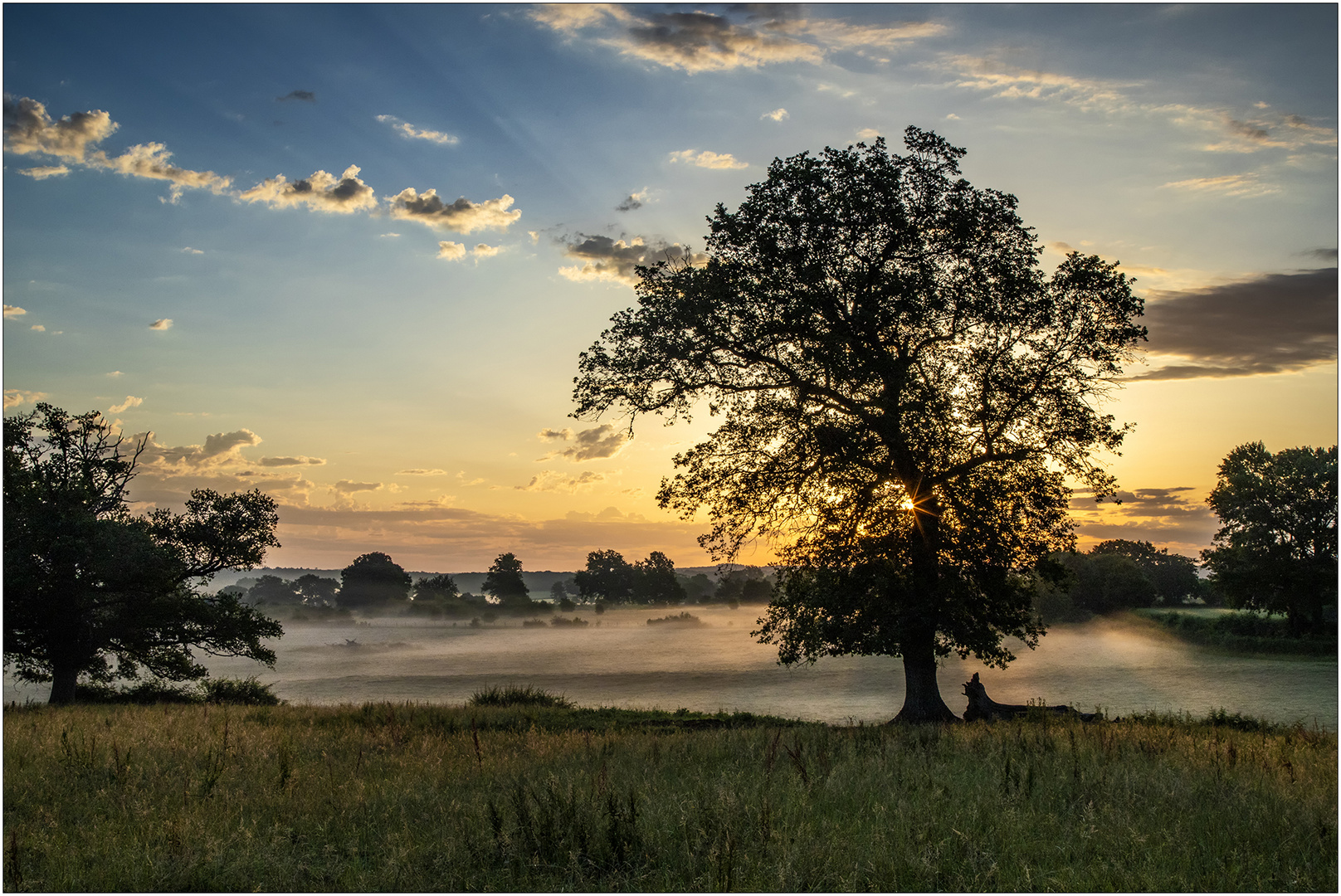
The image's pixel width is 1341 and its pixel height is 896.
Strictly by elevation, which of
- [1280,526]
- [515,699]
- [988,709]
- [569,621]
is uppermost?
[1280,526]

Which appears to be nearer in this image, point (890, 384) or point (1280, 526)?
point (890, 384)

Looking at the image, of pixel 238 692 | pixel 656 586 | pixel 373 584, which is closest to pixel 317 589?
pixel 373 584

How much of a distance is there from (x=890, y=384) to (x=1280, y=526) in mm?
49874

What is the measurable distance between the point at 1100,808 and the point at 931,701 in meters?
13.5

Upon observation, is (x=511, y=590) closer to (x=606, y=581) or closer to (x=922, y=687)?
(x=606, y=581)

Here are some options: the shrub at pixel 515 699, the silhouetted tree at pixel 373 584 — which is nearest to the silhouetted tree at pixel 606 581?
the silhouetted tree at pixel 373 584

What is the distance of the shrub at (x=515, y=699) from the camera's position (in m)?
27.2

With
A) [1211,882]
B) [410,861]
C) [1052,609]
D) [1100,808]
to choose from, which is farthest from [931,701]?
[1052,609]

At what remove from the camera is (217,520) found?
90.5 ft

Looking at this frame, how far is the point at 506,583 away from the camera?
4966 inches

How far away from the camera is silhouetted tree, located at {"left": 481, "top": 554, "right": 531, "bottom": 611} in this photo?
411 ft

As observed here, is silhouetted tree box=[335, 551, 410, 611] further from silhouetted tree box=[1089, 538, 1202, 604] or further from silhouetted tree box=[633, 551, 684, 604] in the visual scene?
silhouetted tree box=[1089, 538, 1202, 604]

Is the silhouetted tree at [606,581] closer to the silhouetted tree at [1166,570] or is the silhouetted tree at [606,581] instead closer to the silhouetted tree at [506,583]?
the silhouetted tree at [506,583]

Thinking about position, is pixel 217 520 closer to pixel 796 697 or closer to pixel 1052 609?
pixel 796 697
